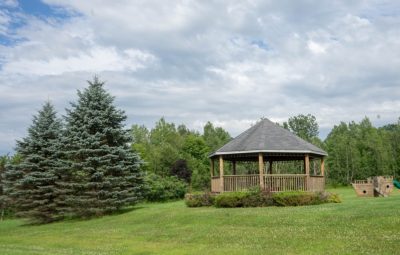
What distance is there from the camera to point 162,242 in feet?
Result: 55.3

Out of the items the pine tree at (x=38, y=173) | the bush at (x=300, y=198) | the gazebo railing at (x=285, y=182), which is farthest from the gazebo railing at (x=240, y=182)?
the pine tree at (x=38, y=173)

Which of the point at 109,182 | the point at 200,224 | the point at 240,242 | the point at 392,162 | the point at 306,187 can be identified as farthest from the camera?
the point at 392,162

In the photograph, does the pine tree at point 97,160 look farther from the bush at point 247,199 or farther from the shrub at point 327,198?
the shrub at point 327,198

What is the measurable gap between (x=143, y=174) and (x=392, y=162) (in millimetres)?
41091

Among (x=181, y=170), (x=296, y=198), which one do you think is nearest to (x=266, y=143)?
(x=296, y=198)

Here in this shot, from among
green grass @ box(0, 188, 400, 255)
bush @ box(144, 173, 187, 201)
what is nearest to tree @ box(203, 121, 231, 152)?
bush @ box(144, 173, 187, 201)

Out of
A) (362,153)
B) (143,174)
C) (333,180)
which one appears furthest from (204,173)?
(143,174)

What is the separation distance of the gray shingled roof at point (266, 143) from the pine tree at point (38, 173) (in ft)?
38.3

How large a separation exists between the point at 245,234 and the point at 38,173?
61.0ft

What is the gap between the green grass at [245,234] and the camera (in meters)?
13.5

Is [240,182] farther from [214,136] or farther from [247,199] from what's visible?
[214,136]

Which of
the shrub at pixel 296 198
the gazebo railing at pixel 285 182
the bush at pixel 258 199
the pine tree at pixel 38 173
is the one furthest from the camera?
the pine tree at pixel 38 173

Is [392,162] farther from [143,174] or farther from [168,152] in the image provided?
[143,174]

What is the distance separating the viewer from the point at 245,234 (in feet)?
54.2
